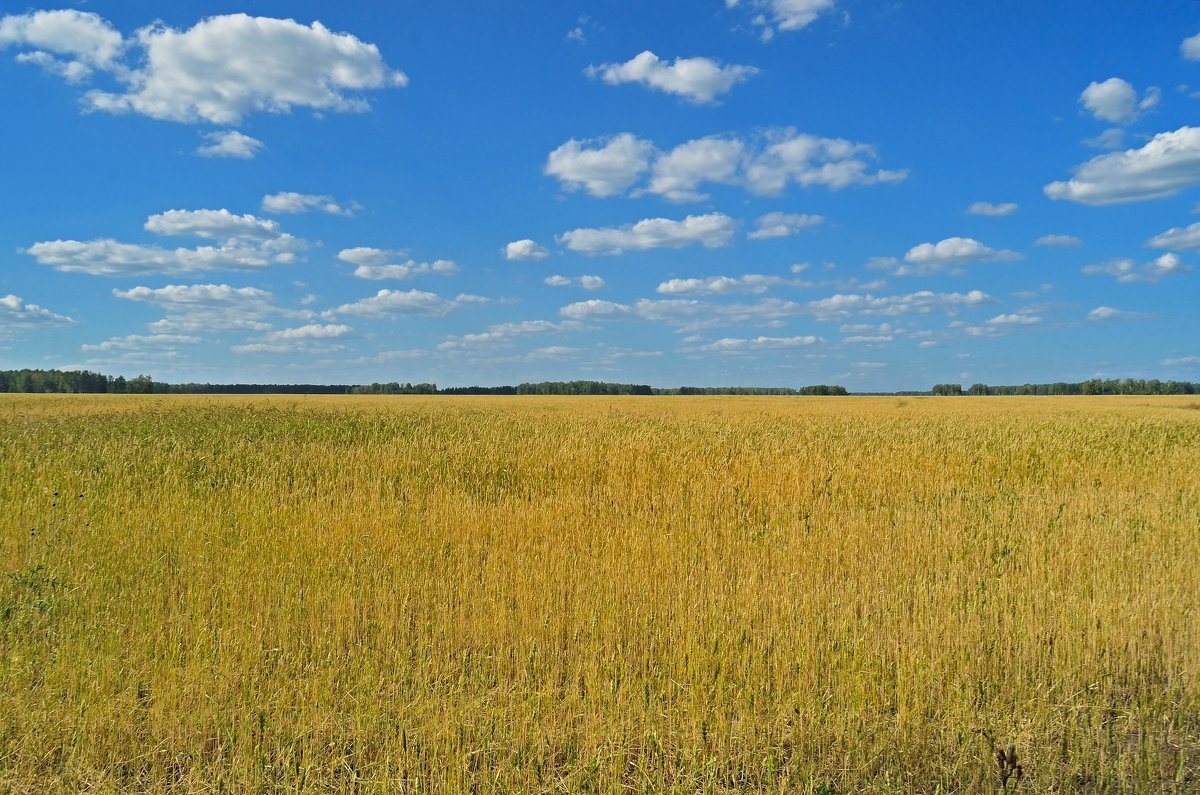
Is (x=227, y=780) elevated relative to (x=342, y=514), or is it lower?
lower

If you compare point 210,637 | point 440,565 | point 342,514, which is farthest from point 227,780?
point 342,514

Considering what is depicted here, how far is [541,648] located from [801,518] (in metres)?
5.16

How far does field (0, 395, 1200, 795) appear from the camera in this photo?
3480 millimetres

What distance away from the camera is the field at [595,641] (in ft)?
11.4

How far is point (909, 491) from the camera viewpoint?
34.6ft

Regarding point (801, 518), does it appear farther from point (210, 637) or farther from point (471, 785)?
point (210, 637)

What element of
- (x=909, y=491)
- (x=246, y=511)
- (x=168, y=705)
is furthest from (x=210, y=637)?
(x=909, y=491)

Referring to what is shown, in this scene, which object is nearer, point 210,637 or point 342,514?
point 210,637

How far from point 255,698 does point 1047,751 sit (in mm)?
4786

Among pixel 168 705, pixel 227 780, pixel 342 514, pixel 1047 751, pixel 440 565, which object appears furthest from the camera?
pixel 342 514

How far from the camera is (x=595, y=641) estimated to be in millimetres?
4641

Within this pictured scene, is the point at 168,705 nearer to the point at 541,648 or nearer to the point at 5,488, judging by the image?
the point at 541,648

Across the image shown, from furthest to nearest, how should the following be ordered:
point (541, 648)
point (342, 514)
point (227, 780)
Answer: point (342, 514), point (541, 648), point (227, 780)

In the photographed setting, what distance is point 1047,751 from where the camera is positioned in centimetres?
354
